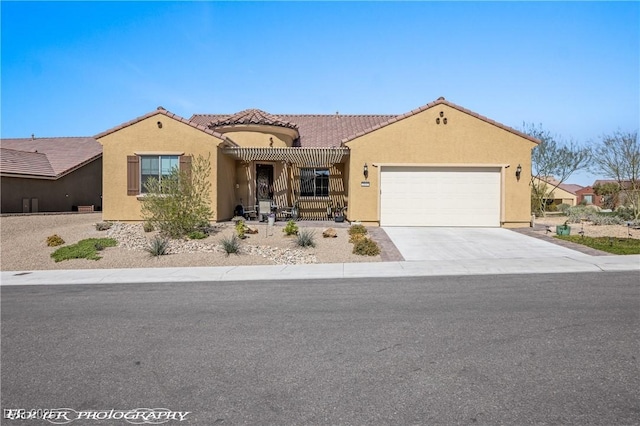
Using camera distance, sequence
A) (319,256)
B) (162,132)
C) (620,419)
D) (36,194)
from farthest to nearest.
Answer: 1. (36,194)
2. (162,132)
3. (319,256)
4. (620,419)

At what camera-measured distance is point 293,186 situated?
20.8m

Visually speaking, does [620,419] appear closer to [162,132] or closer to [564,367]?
[564,367]

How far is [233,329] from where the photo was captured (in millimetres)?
5953

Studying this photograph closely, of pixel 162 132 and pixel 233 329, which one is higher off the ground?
pixel 162 132

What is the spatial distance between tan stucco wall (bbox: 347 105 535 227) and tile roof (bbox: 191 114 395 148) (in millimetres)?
5257

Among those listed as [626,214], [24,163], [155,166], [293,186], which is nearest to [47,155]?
[24,163]

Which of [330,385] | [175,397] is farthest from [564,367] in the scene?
[175,397]

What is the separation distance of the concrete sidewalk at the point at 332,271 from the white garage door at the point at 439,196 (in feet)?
20.4

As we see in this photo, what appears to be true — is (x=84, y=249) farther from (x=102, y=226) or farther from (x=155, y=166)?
(x=155, y=166)

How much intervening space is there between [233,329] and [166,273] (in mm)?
5637

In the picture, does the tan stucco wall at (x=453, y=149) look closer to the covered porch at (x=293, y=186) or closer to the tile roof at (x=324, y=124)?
the covered porch at (x=293, y=186)

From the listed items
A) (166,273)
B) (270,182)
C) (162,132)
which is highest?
(162,132)

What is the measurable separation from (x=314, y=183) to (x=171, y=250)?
8888 mm

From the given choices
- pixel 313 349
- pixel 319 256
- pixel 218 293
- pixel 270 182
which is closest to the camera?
pixel 313 349
